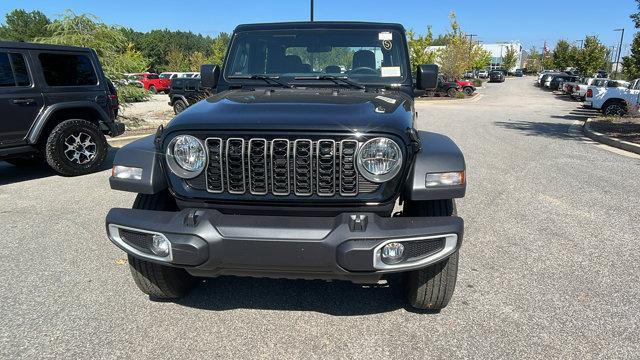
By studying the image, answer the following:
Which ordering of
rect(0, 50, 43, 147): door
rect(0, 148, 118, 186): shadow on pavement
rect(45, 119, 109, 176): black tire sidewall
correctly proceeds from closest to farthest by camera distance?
rect(0, 50, 43, 147): door, rect(45, 119, 109, 176): black tire sidewall, rect(0, 148, 118, 186): shadow on pavement

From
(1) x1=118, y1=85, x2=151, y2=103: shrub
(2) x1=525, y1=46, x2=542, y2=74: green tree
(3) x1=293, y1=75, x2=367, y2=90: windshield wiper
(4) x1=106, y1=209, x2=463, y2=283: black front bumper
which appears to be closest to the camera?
(4) x1=106, y1=209, x2=463, y2=283: black front bumper

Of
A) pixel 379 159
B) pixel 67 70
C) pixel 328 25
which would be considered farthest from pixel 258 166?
pixel 67 70

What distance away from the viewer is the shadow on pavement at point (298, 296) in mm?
3180

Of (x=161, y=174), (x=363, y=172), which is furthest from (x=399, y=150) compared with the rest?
(x=161, y=174)

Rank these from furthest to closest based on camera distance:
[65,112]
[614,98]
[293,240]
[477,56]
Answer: [477,56], [614,98], [65,112], [293,240]

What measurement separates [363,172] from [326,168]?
0.19 meters

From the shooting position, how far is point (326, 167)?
8.14 ft

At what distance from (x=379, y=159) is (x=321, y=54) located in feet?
5.50

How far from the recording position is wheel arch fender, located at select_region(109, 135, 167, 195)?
2701 mm

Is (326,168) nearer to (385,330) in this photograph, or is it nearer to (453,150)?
(453,150)

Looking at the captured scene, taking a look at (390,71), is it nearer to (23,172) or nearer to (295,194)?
(295,194)

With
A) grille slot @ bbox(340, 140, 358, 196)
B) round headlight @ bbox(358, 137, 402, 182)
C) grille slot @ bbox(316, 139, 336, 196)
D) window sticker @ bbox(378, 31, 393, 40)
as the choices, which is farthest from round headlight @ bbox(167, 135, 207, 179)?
window sticker @ bbox(378, 31, 393, 40)

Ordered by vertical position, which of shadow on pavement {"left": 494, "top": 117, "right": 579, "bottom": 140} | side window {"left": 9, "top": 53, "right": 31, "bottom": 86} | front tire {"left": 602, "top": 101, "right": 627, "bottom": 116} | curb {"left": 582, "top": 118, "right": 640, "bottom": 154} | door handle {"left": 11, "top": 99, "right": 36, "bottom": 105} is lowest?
shadow on pavement {"left": 494, "top": 117, "right": 579, "bottom": 140}

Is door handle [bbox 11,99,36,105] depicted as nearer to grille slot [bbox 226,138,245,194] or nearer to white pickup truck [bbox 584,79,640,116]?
grille slot [bbox 226,138,245,194]
